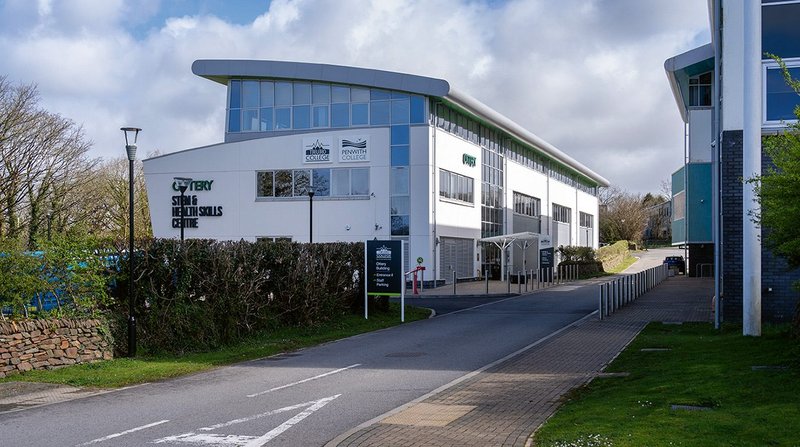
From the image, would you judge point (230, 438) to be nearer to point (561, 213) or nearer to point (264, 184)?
point (264, 184)

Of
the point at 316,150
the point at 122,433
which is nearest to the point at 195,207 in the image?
the point at 316,150

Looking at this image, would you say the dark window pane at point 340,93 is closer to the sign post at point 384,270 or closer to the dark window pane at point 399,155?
the dark window pane at point 399,155

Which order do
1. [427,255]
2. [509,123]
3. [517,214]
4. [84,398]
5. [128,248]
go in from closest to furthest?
[84,398]
[128,248]
[427,255]
[509,123]
[517,214]

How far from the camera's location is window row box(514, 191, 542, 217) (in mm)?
60628

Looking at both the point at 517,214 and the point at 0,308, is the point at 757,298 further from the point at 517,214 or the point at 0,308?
the point at 517,214

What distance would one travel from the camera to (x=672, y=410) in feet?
30.5

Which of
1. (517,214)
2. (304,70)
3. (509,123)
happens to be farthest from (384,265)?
(517,214)

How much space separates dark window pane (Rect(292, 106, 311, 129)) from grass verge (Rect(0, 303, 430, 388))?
77.8ft

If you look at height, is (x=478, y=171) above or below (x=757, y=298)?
above

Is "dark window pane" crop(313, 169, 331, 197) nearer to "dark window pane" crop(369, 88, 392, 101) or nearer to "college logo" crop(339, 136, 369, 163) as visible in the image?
"college logo" crop(339, 136, 369, 163)

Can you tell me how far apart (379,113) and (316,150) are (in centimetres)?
378

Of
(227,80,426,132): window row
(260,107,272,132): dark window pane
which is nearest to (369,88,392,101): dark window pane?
(227,80,426,132): window row

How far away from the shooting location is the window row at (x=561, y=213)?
7331 cm

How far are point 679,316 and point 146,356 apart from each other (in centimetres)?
1500
